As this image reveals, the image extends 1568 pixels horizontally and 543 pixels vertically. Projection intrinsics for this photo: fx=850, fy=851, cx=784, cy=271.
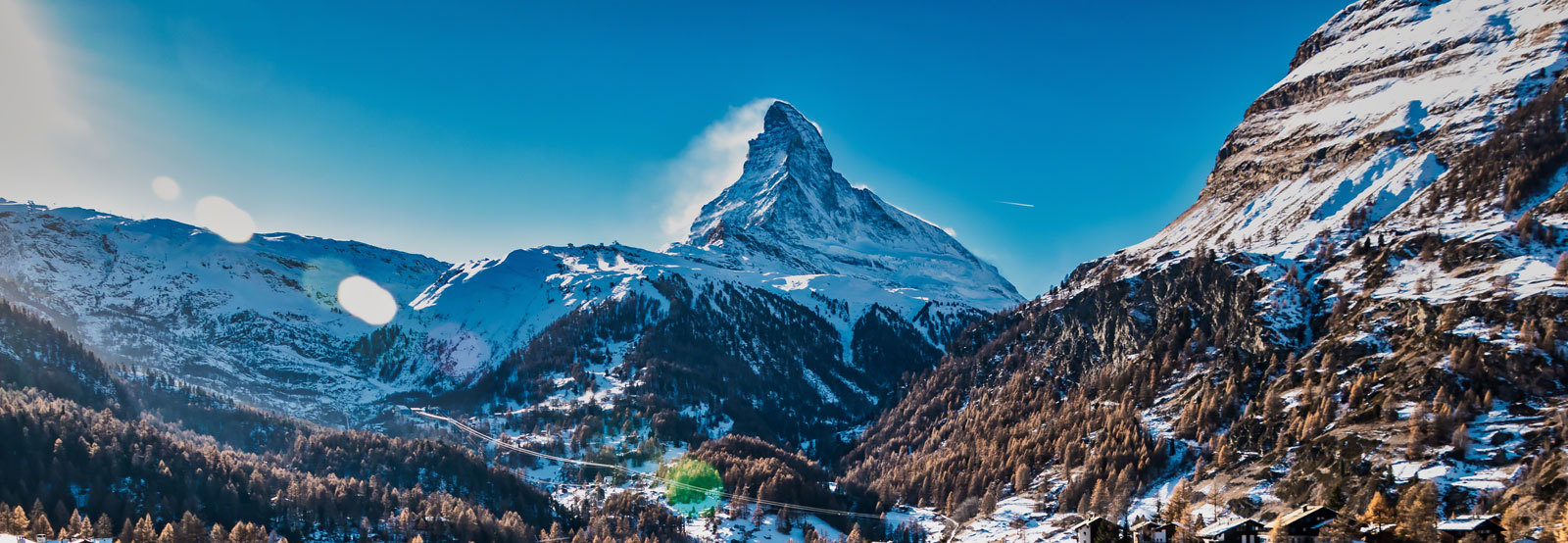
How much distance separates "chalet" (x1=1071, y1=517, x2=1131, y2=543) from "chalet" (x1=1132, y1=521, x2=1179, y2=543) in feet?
12.3

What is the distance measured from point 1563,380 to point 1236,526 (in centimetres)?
9922

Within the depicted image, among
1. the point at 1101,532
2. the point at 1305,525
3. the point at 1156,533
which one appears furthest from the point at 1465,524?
the point at 1101,532

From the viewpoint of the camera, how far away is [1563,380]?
7180 inches

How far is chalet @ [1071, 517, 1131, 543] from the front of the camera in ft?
519

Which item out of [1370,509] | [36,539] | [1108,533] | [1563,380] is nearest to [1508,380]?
[1563,380]

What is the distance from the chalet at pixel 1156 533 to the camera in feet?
507

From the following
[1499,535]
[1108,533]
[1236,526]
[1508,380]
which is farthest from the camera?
[1508,380]

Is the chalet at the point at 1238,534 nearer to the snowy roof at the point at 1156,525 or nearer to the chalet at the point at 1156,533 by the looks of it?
the chalet at the point at 1156,533

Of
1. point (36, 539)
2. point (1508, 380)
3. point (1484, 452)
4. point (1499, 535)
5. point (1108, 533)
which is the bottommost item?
point (36, 539)

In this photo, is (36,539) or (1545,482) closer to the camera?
(1545,482)

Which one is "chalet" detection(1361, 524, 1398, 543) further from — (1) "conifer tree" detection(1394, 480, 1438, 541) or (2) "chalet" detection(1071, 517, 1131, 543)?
(2) "chalet" detection(1071, 517, 1131, 543)

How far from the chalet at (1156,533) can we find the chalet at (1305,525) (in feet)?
63.4

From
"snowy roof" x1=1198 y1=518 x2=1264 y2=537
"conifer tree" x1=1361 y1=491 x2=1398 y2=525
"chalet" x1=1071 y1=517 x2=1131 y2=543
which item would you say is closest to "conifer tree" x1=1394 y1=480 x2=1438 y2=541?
"conifer tree" x1=1361 y1=491 x2=1398 y2=525

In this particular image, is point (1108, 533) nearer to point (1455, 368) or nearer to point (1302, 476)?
point (1302, 476)
